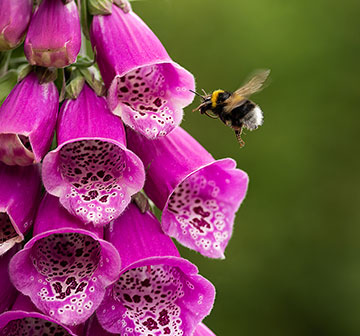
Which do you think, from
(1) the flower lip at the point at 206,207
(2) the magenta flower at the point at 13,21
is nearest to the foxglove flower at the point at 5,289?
(1) the flower lip at the point at 206,207

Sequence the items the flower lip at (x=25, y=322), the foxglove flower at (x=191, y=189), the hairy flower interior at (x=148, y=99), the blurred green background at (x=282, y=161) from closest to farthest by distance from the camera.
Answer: the flower lip at (x=25, y=322), the hairy flower interior at (x=148, y=99), the foxglove flower at (x=191, y=189), the blurred green background at (x=282, y=161)

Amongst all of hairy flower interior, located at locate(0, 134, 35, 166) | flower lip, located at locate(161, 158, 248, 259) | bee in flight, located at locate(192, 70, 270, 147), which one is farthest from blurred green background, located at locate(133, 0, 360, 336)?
hairy flower interior, located at locate(0, 134, 35, 166)

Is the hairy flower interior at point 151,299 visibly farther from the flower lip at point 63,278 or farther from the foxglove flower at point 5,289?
the foxglove flower at point 5,289

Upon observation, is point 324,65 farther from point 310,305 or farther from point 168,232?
point 168,232

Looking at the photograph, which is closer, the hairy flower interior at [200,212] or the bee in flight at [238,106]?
the hairy flower interior at [200,212]

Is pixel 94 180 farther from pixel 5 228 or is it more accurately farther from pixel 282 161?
pixel 282 161

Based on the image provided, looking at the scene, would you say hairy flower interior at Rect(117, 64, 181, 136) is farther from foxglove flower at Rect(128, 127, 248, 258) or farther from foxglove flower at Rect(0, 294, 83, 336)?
foxglove flower at Rect(0, 294, 83, 336)
